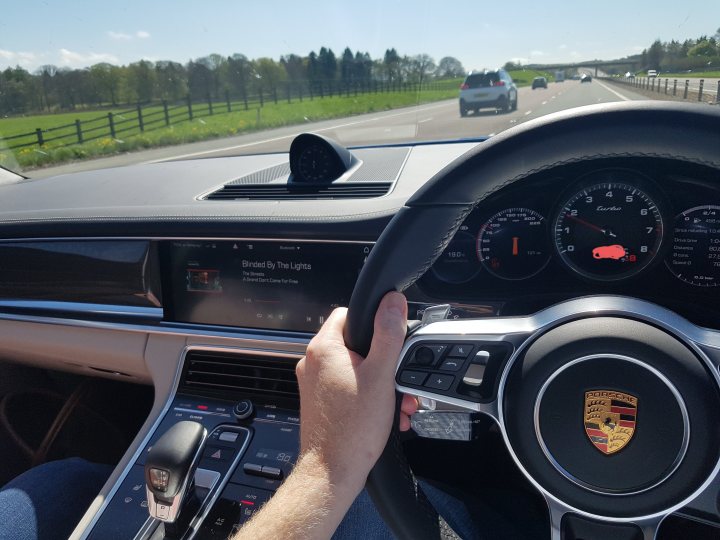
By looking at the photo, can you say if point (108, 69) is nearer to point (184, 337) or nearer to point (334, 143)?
point (334, 143)

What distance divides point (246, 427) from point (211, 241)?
2.36 feet

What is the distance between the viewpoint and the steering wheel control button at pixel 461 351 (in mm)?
1315

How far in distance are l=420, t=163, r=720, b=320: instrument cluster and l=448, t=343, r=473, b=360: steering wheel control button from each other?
1.88 ft

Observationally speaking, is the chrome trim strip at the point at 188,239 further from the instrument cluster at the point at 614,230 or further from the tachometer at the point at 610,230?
the tachometer at the point at 610,230

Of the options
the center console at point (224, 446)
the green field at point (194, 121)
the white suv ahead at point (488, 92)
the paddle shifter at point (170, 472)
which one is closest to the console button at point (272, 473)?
the center console at point (224, 446)

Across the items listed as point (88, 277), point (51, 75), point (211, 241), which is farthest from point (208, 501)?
point (51, 75)

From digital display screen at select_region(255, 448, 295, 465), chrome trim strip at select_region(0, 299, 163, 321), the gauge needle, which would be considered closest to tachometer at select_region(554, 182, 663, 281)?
the gauge needle

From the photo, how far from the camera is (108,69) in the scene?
317 centimetres

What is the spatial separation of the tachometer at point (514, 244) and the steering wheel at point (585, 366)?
671 millimetres

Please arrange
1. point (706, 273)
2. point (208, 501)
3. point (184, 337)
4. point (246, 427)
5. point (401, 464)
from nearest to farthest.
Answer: point (401, 464) → point (706, 273) → point (208, 501) → point (246, 427) → point (184, 337)

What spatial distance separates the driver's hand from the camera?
1.24m

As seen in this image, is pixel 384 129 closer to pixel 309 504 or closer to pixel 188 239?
pixel 188 239

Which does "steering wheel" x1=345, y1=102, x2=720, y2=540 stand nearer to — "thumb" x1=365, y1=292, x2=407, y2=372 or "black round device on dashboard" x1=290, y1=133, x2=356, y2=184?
"thumb" x1=365, y1=292, x2=407, y2=372

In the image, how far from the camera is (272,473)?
7.15 feet
